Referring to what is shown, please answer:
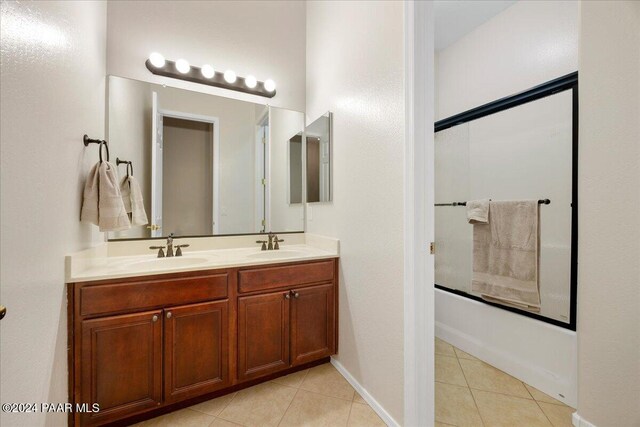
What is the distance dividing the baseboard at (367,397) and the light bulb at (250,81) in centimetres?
219

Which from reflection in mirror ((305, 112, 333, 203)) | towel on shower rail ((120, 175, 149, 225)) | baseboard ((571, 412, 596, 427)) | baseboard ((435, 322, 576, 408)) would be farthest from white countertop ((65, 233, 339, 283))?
baseboard ((571, 412, 596, 427))

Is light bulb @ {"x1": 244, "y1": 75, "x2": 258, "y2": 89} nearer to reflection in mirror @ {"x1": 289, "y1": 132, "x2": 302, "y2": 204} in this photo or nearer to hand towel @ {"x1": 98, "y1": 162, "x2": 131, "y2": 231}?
reflection in mirror @ {"x1": 289, "y1": 132, "x2": 302, "y2": 204}

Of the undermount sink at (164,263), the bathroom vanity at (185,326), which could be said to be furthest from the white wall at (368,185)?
the undermount sink at (164,263)

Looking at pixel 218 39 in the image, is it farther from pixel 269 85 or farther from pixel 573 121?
pixel 573 121

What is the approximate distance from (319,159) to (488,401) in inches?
75.3

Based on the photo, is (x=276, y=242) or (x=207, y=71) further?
(x=276, y=242)

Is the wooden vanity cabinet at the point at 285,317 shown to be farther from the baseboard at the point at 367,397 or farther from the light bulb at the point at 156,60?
the light bulb at the point at 156,60

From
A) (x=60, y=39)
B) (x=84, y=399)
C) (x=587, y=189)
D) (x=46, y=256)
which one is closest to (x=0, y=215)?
(x=46, y=256)

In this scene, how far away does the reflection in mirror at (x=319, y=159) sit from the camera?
1.94 meters

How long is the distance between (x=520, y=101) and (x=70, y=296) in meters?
2.92

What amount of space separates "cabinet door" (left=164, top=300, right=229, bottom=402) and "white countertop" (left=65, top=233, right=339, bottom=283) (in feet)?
0.79

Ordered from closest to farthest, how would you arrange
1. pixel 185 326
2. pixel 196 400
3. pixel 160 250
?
pixel 185 326 → pixel 196 400 → pixel 160 250

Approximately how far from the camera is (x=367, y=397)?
1504mm

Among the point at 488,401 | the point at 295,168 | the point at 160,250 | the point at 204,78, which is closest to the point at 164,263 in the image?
the point at 160,250
